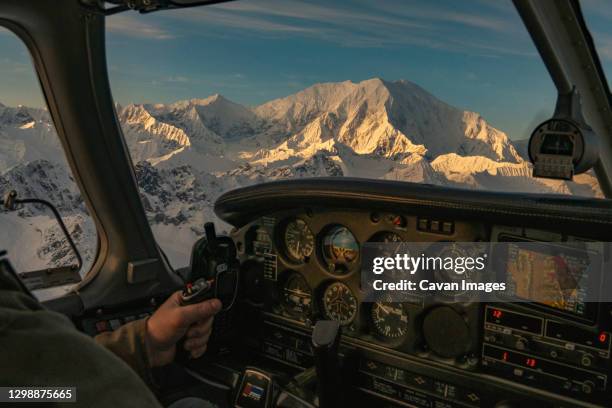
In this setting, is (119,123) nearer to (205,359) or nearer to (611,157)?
(205,359)

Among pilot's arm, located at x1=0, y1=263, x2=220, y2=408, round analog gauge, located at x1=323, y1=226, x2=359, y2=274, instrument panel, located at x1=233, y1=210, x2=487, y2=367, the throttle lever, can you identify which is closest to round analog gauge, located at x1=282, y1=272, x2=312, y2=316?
instrument panel, located at x1=233, y1=210, x2=487, y2=367

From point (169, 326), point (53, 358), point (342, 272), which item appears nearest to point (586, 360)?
point (342, 272)

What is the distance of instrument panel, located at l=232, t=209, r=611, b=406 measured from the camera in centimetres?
198

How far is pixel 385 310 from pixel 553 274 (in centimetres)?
73

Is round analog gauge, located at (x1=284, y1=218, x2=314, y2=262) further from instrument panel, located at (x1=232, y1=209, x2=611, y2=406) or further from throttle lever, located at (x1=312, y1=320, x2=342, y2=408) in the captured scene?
throttle lever, located at (x1=312, y1=320, x2=342, y2=408)

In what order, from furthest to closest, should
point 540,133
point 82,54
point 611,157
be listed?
1. point 82,54
2. point 611,157
3. point 540,133

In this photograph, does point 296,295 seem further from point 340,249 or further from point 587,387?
point 587,387

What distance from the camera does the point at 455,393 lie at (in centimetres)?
217

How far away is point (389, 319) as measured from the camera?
2396mm

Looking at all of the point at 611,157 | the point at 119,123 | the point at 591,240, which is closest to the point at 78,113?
the point at 119,123

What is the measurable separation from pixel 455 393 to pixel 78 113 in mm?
2184

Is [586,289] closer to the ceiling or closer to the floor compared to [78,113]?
closer to the floor

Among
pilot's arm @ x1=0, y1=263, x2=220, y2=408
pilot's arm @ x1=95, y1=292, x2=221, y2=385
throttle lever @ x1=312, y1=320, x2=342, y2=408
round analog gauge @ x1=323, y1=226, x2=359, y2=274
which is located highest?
pilot's arm @ x1=0, y1=263, x2=220, y2=408

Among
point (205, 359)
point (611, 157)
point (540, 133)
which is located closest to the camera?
point (540, 133)
